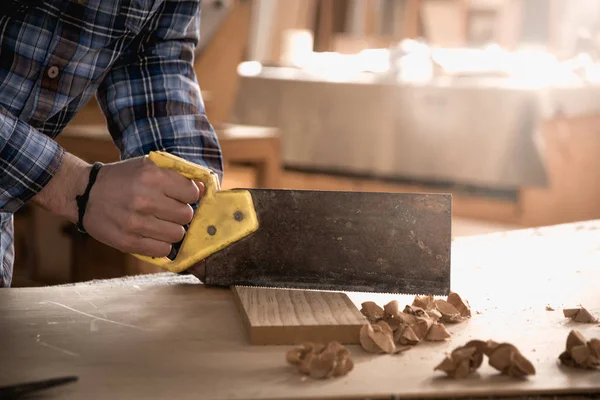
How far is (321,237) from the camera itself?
4.00 feet

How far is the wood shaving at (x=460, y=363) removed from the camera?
938mm

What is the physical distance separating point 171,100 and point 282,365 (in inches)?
26.2

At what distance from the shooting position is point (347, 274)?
1.22 m

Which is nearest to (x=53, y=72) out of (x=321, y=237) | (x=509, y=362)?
(x=321, y=237)

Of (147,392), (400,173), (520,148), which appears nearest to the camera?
(147,392)

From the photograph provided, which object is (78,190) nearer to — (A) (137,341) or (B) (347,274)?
(A) (137,341)

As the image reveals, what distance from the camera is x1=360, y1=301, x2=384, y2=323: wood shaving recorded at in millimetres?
1156

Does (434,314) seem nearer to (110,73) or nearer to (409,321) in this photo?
(409,321)

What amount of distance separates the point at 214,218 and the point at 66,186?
244mm

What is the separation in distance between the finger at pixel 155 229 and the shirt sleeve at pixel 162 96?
0.81ft

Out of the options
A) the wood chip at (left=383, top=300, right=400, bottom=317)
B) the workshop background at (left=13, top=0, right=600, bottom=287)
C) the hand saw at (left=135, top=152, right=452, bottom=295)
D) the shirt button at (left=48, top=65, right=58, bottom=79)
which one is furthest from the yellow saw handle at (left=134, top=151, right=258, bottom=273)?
the workshop background at (left=13, top=0, right=600, bottom=287)

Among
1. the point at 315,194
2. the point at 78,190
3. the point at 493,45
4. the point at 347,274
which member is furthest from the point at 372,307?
the point at 493,45

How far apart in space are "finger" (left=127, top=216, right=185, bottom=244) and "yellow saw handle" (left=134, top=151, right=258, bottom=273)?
0.07ft

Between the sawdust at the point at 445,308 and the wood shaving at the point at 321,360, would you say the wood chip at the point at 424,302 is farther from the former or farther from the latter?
the wood shaving at the point at 321,360
